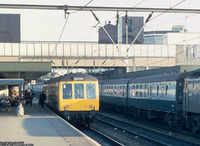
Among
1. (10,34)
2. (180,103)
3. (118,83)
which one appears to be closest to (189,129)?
(180,103)

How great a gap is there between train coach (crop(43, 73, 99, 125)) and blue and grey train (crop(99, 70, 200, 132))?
3.79m

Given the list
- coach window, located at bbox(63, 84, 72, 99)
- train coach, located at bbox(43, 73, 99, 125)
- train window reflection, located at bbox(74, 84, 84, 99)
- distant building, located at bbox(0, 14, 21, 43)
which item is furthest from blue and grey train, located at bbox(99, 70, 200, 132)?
distant building, located at bbox(0, 14, 21, 43)

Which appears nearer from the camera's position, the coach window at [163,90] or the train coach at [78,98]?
the train coach at [78,98]

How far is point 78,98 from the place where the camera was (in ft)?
68.8

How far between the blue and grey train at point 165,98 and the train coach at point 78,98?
3792mm

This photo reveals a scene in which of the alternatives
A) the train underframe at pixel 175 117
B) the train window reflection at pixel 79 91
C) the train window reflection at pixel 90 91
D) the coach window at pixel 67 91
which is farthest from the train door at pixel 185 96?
the coach window at pixel 67 91

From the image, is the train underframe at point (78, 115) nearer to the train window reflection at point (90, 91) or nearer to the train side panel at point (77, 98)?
the train side panel at point (77, 98)

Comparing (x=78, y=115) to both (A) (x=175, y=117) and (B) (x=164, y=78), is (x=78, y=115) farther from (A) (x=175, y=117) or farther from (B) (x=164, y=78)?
(B) (x=164, y=78)

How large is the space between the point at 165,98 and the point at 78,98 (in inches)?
189

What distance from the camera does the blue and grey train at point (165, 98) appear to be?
17.5 meters

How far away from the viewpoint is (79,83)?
2123cm

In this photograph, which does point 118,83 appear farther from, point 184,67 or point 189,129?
point 189,129

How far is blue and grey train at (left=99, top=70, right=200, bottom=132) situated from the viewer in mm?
17484

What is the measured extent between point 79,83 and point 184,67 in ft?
26.8
